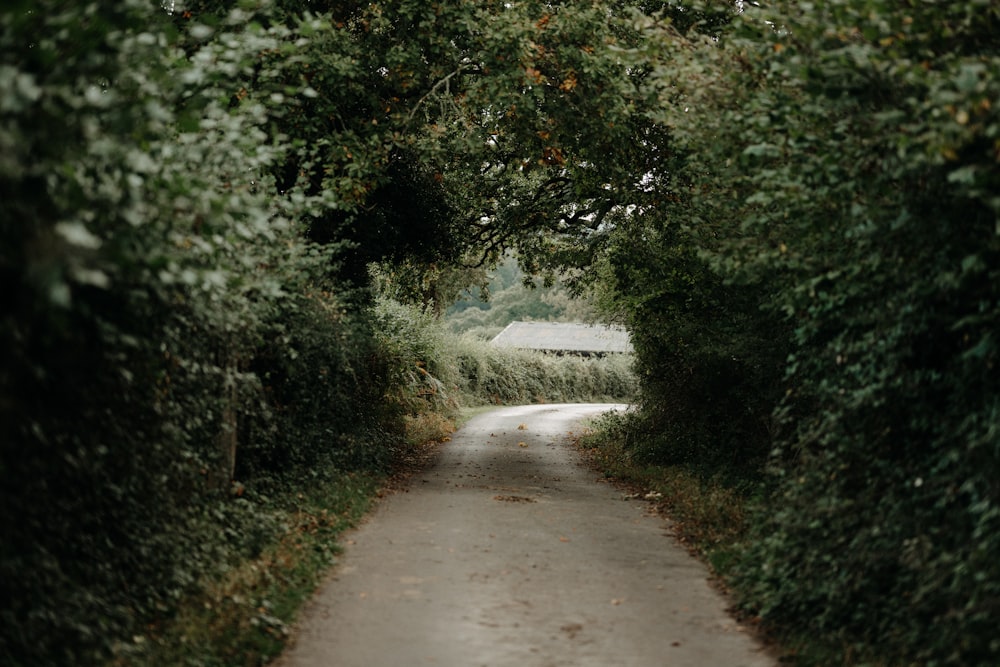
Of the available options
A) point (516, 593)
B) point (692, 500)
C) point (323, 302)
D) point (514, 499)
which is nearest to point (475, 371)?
point (514, 499)

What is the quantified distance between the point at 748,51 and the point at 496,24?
18.3 feet

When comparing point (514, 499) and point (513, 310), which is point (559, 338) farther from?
point (514, 499)

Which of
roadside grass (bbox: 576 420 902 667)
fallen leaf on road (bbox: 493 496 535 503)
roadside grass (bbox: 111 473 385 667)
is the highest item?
roadside grass (bbox: 111 473 385 667)

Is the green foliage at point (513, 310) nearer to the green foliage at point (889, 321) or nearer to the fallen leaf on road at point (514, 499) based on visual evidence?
the fallen leaf on road at point (514, 499)

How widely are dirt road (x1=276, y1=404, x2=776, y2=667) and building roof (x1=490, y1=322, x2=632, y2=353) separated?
190ft

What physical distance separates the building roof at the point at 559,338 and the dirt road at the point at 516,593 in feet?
190

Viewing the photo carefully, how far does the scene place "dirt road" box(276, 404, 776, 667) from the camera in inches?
274

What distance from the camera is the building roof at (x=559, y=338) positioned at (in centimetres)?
7281

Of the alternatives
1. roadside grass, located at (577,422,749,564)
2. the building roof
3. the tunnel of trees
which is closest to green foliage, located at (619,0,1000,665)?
the tunnel of trees

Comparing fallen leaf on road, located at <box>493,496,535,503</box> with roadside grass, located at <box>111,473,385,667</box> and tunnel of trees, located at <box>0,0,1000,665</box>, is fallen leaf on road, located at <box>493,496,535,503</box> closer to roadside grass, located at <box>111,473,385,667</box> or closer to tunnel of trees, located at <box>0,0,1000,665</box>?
tunnel of trees, located at <box>0,0,1000,665</box>

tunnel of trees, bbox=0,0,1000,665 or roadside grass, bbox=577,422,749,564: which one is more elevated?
tunnel of trees, bbox=0,0,1000,665

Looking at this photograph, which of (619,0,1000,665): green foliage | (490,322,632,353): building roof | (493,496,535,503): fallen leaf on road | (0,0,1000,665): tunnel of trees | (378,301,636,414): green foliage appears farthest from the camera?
(490,322,632,353): building roof

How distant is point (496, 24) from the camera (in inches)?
555

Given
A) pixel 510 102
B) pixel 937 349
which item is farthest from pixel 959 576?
pixel 510 102
